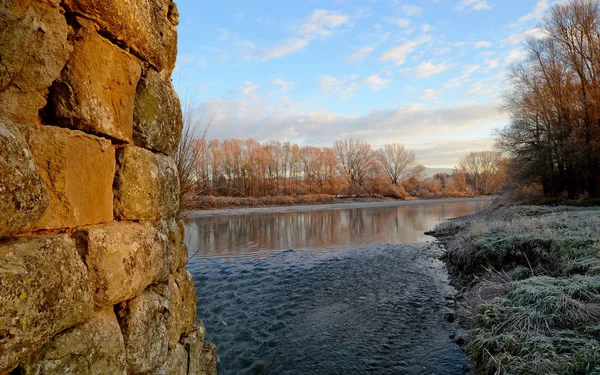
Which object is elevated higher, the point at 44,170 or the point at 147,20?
the point at 147,20

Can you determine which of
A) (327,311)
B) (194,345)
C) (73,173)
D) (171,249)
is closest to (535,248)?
(327,311)

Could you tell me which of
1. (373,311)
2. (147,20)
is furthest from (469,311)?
(147,20)

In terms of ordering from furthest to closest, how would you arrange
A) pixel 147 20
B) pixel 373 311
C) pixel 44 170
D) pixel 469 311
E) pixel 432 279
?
pixel 432 279
pixel 373 311
pixel 469 311
pixel 147 20
pixel 44 170

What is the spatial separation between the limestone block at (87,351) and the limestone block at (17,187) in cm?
50

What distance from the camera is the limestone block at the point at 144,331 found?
1.83 meters

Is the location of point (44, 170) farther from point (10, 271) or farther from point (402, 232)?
point (402, 232)

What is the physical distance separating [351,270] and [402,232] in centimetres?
949

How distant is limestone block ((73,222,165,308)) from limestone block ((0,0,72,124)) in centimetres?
59

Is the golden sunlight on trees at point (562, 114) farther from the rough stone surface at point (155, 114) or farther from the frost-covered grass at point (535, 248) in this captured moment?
the rough stone surface at point (155, 114)

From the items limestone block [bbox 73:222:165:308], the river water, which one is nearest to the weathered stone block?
limestone block [bbox 73:222:165:308]

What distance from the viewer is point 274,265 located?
10.1m

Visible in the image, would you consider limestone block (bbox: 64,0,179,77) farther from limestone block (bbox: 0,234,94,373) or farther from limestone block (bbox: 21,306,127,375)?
limestone block (bbox: 21,306,127,375)

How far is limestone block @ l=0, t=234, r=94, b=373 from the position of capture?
1.10 m

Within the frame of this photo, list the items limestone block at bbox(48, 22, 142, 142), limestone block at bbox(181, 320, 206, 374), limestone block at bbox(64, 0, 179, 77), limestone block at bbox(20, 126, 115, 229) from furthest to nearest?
limestone block at bbox(181, 320, 206, 374) < limestone block at bbox(64, 0, 179, 77) < limestone block at bbox(48, 22, 142, 142) < limestone block at bbox(20, 126, 115, 229)
